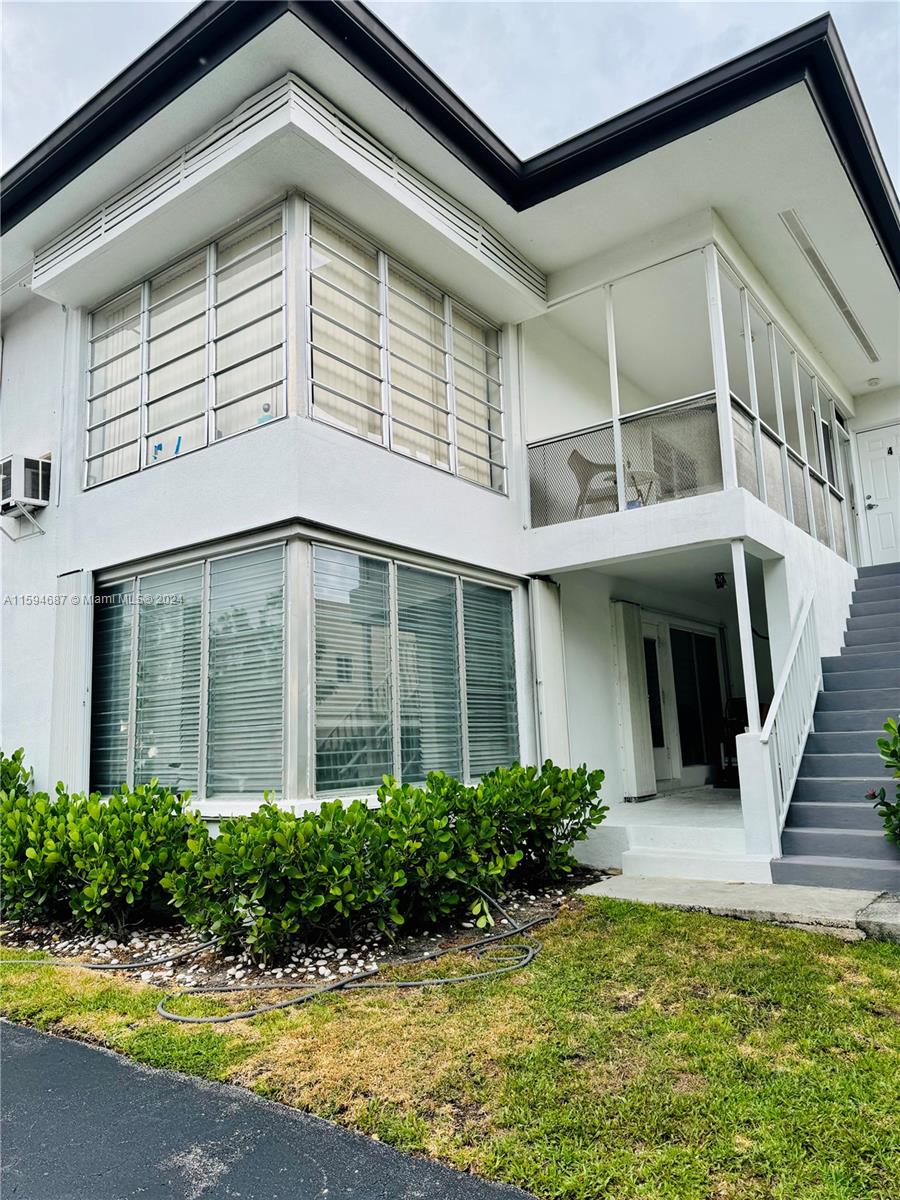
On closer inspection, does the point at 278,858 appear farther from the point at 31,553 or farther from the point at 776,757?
the point at 31,553

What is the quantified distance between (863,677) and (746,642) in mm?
2132

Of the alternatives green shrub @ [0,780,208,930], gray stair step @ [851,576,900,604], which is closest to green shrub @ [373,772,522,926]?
green shrub @ [0,780,208,930]

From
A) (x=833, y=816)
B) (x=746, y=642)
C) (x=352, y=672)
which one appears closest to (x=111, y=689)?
(x=352, y=672)

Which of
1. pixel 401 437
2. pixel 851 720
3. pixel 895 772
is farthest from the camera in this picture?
pixel 851 720

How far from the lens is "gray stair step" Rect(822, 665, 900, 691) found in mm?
8055

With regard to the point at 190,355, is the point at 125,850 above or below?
below

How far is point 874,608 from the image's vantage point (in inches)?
404

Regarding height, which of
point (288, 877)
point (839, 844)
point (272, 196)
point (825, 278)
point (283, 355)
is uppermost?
point (825, 278)

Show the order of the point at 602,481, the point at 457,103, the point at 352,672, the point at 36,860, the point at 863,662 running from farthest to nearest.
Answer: the point at 863,662
the point at 602,481
the point at 457,103
the point at 352,672
the point at 36,860

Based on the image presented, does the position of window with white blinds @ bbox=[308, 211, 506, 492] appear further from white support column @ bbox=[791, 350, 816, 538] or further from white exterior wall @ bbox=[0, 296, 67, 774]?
white support column @ bbox=[791, 350, 816, 538]

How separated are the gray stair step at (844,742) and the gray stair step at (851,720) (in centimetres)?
6

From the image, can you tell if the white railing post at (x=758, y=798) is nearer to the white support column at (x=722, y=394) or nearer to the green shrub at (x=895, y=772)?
the green shrub at (x=895, y=772)

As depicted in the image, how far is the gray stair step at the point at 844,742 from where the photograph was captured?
23.9 ft

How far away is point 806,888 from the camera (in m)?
5.98
